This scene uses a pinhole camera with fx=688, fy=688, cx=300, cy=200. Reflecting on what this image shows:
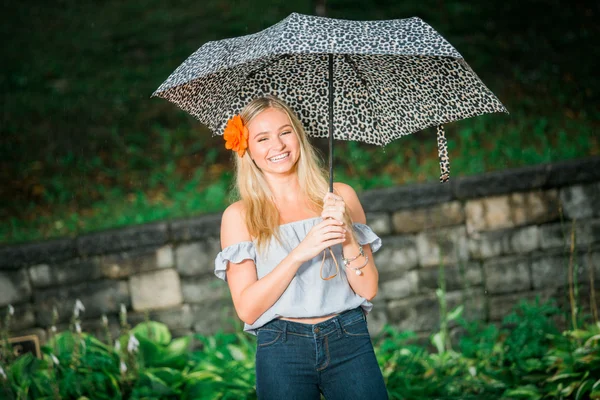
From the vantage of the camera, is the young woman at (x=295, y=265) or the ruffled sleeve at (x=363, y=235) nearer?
the young woman at (x=295, y=265)

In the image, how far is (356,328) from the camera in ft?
8.81

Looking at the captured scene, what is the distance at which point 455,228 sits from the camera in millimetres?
5242

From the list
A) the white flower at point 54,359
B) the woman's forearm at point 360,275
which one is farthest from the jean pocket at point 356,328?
the white flower at point 54,359

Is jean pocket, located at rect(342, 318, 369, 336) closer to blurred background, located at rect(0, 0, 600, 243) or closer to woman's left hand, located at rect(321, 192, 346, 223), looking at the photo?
woman's left hand, located at rect(321, 192, 346, 223)

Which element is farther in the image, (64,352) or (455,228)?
(455,228)

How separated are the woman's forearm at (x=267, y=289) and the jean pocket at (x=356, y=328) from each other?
0.30m

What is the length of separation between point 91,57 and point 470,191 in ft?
17.8

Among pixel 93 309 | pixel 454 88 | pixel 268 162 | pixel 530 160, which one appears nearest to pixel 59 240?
pixel 93 309

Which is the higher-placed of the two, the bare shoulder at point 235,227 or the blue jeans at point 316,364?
the bare shoulder at point 235,227

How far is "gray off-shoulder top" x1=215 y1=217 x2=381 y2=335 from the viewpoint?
2656mm

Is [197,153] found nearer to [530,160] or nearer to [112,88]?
[112,88]

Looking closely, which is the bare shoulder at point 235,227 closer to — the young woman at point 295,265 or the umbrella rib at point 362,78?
the young woman at point 295,265

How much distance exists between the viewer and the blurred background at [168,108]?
20.0 ft

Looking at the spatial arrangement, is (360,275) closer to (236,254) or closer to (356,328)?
(356,328)
